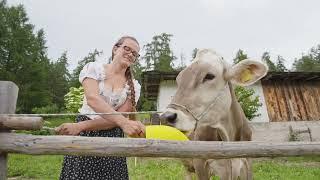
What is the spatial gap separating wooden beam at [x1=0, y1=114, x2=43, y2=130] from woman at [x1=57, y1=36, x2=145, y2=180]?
33 cm

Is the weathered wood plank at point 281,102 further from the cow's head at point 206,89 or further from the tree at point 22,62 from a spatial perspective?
the tree at point 22,62

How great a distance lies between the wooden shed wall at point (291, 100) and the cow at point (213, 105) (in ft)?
53.1

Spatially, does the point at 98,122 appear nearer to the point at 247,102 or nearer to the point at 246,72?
the point at 246,72

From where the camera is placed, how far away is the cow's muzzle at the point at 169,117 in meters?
4.01

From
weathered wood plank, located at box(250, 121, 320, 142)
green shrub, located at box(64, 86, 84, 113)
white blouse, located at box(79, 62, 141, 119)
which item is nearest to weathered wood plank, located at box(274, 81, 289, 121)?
weathered wood plank, located at box(250, 121, 320, 142)

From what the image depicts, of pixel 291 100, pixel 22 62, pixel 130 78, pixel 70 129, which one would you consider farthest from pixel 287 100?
pixel 22 62

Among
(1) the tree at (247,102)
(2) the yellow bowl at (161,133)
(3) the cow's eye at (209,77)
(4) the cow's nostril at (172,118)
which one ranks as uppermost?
(1) the tree at (247,102)

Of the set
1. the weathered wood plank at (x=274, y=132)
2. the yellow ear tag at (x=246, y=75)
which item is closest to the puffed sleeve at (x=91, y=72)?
the yellow ear tag at (x=246, y=75)

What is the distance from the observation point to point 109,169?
12.3 ft

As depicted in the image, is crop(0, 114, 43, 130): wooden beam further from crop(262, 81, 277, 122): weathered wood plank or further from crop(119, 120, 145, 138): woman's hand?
crop(262, 81, 277, 122): weathered wood plank

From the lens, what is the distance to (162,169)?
36.3 ft

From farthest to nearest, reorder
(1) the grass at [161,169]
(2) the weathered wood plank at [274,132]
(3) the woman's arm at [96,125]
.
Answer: (2) the weathered wood plank at [274,132], (1) the grass at [161,169], (3) the woman's arm at [96,125]

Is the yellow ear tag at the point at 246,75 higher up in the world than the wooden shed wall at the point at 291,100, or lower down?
lower down

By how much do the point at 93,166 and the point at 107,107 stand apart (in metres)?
0.57
